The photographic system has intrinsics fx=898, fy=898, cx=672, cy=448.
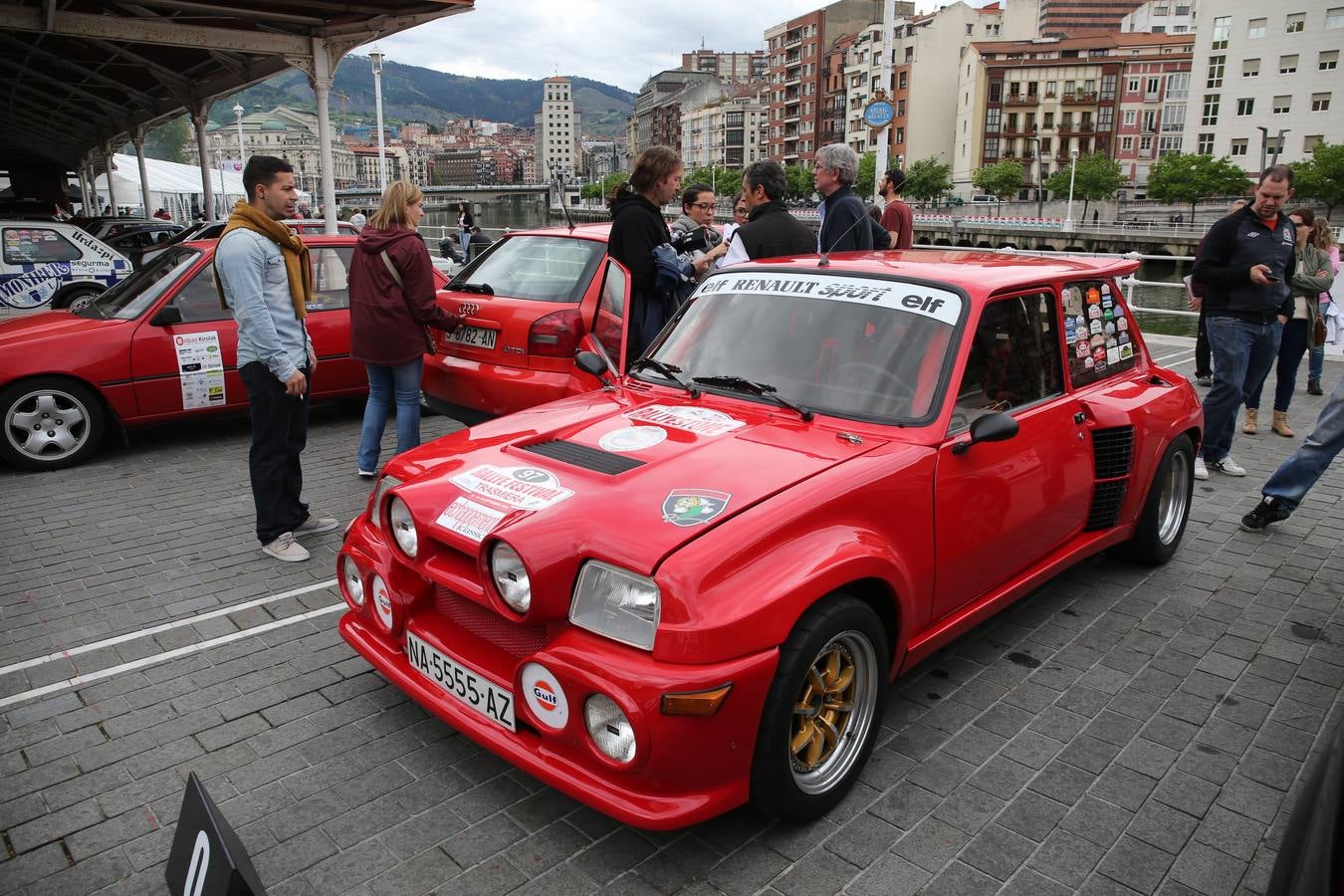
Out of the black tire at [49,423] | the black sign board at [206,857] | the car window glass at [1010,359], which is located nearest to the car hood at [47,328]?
the black tire at [49,423]

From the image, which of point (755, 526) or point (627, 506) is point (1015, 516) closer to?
point (755, 526)

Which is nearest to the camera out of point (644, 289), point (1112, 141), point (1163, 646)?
point (1163, 646)

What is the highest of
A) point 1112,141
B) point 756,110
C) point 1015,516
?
point 756,110

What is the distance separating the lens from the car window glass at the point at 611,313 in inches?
244

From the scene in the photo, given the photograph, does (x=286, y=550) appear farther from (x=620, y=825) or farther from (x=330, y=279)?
(x=330, y=279)

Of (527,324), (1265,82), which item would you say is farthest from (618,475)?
(1265,82)

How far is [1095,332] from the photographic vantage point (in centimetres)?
438

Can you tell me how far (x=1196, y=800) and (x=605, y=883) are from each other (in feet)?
6.44

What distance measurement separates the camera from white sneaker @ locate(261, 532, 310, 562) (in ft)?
16.2

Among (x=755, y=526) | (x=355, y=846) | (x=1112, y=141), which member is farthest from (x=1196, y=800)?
(x=1112, y=141)

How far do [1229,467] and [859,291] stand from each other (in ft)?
15.0

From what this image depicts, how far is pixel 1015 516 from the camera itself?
3568mm

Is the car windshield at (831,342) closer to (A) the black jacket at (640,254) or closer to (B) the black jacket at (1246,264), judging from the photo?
(A) the black jacket at (640,254)

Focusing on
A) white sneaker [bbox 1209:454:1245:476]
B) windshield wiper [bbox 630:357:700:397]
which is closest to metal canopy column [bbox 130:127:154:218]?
windshield wiper [bbox 630:357:700:397]
